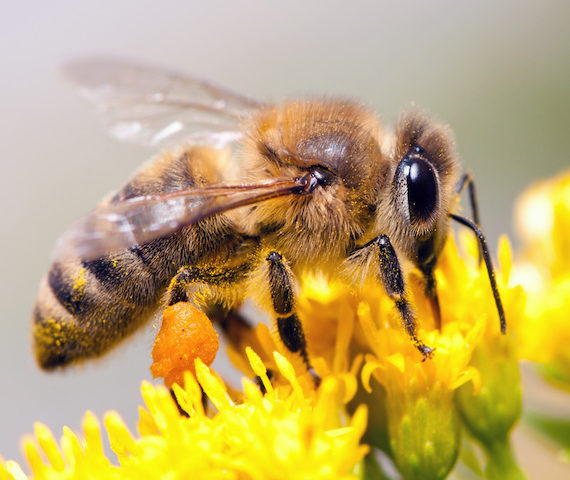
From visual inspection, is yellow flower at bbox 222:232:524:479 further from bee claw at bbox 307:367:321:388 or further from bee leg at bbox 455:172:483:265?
bee leg at bbox 455:172:483:265

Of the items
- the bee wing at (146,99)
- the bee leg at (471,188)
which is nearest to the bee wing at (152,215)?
the bee leg at (471,188)

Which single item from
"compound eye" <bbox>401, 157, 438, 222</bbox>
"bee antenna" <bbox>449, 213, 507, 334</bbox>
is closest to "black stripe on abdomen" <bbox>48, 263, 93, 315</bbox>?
"compound eye" <bbox>401, 157, 438, 222</bbox>

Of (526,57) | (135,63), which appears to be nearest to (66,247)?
(135,63)

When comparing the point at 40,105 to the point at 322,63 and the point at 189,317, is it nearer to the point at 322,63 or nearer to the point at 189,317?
Result: the point at 322,63

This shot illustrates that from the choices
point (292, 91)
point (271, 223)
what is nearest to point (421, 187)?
point (271, 223)

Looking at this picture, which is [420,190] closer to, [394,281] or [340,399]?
[394,281]

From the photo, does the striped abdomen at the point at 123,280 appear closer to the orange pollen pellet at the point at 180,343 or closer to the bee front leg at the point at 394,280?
the orange pollen pellet at the point at 180,343
